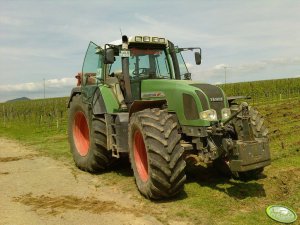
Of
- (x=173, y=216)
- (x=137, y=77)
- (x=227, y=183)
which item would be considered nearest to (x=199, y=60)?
(x=137, y=77)

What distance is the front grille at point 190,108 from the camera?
618 cm

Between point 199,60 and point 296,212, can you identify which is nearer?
point 296,212

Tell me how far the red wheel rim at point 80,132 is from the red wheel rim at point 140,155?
2.66 meters

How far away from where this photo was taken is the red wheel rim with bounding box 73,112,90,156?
29.2 ft

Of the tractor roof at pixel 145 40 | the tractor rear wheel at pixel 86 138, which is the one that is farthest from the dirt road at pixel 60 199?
the tractor roof at pixel 145 40

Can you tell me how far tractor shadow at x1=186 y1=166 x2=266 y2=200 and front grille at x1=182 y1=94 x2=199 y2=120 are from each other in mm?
1213

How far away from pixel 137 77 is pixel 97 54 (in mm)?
1212

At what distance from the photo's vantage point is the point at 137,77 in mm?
7316

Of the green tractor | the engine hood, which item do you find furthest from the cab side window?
the engine hood

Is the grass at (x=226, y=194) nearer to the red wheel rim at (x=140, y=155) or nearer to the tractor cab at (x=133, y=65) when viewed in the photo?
the red wheel rim at (x=140, y=155)

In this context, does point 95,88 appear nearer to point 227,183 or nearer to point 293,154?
point 227,183

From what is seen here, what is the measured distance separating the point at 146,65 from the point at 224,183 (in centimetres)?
262

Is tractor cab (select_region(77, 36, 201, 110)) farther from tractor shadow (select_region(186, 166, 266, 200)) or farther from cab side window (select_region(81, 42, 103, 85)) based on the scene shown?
tractor shadow (select_region(186, 166, 266, 200))

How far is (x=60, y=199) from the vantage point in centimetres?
621
